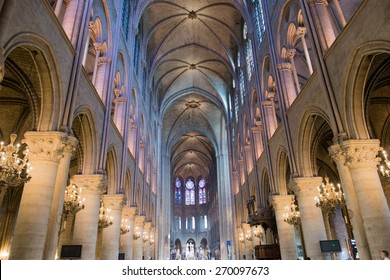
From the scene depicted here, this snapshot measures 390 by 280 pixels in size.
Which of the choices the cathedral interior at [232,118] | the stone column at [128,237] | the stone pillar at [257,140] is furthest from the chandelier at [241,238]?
the stone column at [128,237]

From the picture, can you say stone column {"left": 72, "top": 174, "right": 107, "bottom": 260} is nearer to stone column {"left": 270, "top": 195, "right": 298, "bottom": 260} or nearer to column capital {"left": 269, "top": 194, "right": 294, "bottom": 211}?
column capital {"left": 269, "top": 194, "right": 294, "bottom": 211}

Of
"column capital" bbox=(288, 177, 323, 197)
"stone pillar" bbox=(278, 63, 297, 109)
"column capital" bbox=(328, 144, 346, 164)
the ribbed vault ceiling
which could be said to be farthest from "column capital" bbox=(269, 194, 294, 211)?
the ribbed vault ceiling

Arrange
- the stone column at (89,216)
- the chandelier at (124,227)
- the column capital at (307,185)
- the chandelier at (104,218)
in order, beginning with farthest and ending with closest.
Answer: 1. the chandelier at (124,227)
2. the chandelier at (104,218)
3. the column capital at (307,185)
4. the stone column at (89,216)

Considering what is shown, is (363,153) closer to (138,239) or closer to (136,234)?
(136,234)

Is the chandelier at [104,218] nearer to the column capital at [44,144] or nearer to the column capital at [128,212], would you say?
the column capital at [128,212]

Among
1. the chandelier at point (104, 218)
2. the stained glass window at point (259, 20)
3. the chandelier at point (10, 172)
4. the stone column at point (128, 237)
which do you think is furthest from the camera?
the stained glass window at point (259, 20)

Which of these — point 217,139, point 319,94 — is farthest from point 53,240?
point 217,139

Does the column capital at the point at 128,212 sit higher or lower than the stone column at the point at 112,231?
higher

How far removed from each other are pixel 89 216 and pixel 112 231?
317 centimetres

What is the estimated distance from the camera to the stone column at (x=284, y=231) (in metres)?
14.1

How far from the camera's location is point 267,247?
16.2 metres

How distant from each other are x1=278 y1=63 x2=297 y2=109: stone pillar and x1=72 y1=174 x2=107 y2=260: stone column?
9283mm

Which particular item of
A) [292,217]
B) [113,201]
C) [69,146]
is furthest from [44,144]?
[292,217]

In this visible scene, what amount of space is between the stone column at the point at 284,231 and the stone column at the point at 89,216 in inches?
345
